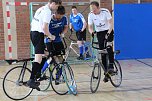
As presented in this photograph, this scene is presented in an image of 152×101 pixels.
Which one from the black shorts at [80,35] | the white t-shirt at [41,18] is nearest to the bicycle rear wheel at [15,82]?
the white t-shirt at [41,18]

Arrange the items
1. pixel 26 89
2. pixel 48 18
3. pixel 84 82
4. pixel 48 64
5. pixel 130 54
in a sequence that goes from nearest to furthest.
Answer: pixel 48 18
pixel 48 64
pixel 26 89
pixel 84 82
pixel 130 54

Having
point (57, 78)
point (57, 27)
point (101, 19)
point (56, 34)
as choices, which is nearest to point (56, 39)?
point (56, 34)

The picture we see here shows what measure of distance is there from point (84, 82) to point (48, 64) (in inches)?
72.9

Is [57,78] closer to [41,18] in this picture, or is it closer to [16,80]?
[16,80]

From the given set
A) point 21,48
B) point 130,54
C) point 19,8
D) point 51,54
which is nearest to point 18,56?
point 21,48

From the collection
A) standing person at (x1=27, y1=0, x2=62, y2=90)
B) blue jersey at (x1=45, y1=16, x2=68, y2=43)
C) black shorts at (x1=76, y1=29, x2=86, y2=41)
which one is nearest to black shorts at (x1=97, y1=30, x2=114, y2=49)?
blue jersey at (x1=45, y1=16, x2=68, y2=43)

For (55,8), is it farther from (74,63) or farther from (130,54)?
(130,54)

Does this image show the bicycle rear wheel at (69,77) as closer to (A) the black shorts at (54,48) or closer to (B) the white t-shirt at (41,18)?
(A) the black shorts at (54,48)

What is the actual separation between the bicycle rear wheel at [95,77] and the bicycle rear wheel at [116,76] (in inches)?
23.0

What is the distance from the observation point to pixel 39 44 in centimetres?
654

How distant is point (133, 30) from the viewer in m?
13.2

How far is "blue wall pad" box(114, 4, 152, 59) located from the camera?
13.0 metres

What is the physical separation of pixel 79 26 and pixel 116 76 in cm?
433

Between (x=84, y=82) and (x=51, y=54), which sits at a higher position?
(x=51, y=54)
